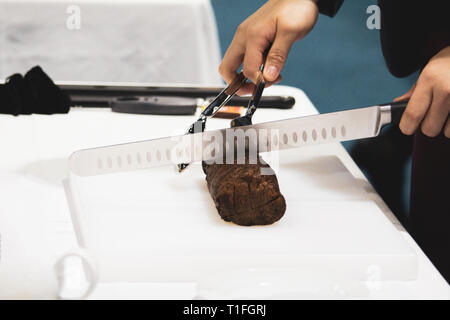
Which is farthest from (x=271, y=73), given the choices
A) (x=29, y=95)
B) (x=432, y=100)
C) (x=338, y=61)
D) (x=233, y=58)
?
(x=338, y=61)

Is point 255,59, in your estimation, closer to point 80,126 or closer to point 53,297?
point 80,126

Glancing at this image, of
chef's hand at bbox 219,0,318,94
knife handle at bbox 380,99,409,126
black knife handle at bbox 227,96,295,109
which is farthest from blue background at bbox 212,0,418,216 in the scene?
knife handle at bbox 380,99,409,126

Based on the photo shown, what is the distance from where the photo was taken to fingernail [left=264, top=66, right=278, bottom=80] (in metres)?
0.81

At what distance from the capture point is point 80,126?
1013mm

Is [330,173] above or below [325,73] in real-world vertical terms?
above

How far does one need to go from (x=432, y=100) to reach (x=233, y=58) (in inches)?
14.8

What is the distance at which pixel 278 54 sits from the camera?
2.73ft

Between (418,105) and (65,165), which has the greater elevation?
(418,105)

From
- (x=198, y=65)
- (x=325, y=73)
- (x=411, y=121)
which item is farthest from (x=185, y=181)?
(x=325, y=73)

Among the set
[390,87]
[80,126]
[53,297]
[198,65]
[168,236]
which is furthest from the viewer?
[390,87]

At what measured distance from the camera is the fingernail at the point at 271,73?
81 cm

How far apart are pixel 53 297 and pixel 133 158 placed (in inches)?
9.2

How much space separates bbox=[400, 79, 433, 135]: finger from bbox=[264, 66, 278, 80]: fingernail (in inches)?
8.4

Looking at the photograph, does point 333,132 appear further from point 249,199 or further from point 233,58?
point 233,58
